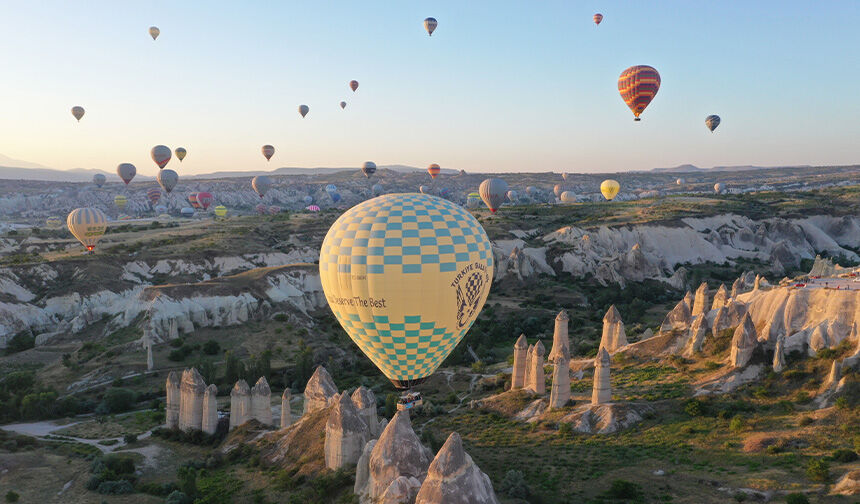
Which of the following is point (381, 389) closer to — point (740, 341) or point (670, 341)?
point (670, 341)

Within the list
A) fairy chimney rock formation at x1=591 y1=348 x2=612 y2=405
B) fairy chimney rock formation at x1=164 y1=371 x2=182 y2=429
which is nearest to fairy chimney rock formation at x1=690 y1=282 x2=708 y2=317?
fairy chimney rock formation at x1=591 y1=348 x2=612 y2=405

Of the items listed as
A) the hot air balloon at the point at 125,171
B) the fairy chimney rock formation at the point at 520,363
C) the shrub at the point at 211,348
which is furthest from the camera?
the hot air balloon at the point at 125,171

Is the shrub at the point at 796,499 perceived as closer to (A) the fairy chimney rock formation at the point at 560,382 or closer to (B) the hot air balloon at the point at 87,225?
(A) the fairy chimney rock formation at the point at 560,382

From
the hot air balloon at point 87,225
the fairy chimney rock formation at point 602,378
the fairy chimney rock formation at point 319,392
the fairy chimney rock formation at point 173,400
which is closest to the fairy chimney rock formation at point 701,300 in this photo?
the fairy chimney rock formation at point 602,378

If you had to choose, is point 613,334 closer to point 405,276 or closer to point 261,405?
point 261,405

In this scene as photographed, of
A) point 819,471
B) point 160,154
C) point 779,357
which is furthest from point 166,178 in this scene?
point 819,471

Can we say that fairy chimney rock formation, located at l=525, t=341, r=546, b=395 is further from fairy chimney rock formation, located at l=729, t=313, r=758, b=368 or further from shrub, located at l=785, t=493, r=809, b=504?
shrub, located at l=785, t=493, r=809, b=504

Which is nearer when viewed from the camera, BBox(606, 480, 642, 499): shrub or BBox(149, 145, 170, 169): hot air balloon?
BBox(606, 480, 642, 499): shrub
